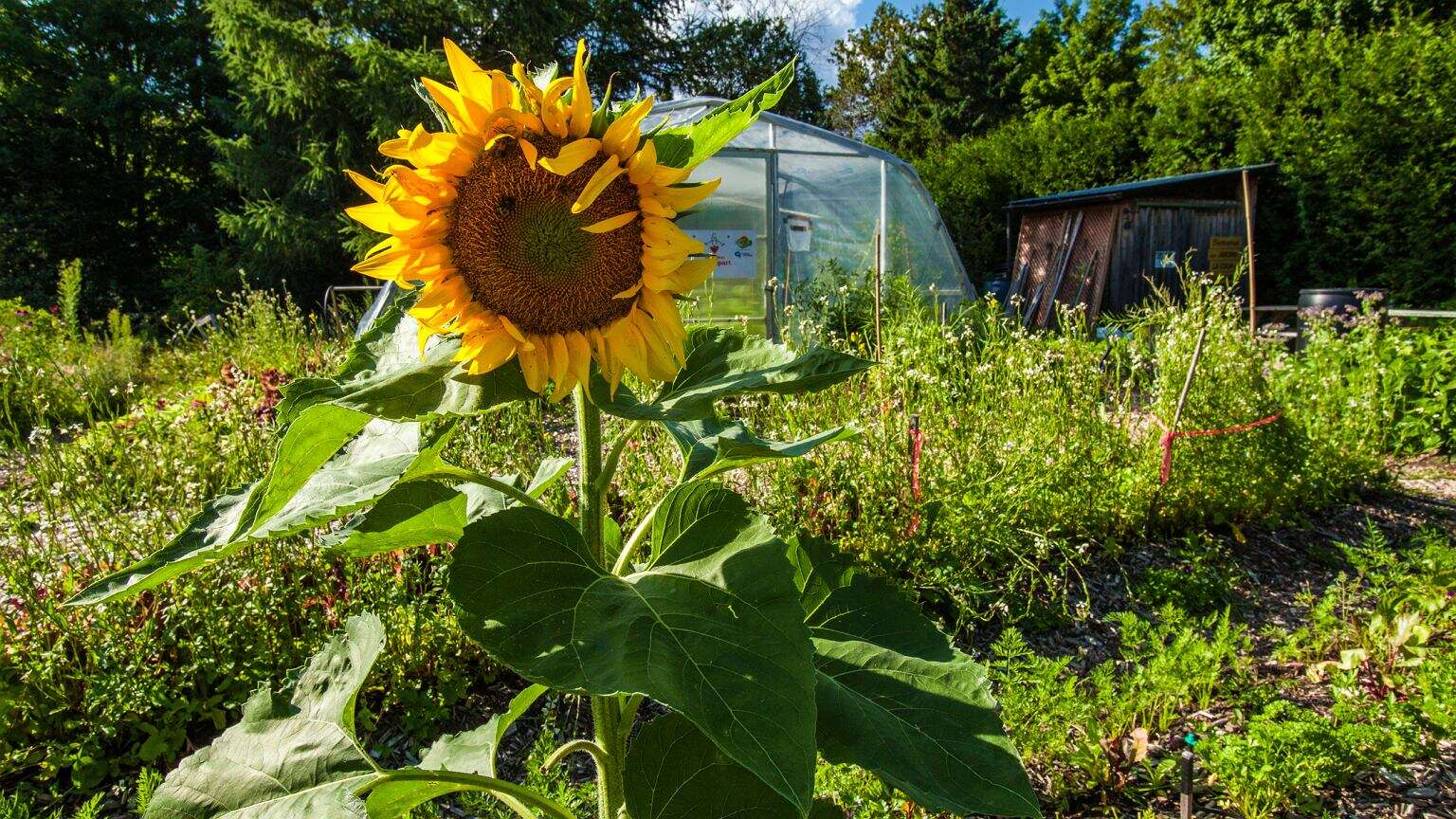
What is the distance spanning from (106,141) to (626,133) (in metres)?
22.7

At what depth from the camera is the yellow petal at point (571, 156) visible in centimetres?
73

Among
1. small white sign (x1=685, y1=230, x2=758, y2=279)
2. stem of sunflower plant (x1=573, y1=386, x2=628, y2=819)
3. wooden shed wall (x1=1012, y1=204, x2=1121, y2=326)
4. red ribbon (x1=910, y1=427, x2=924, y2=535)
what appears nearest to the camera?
stem of sunflower plant (x1=573, y1=386, x2=628, y2=819)

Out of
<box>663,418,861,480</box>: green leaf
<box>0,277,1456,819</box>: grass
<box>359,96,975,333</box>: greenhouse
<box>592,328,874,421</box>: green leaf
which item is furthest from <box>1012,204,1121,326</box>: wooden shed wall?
<box>592,328,874,421</box>: green leaf

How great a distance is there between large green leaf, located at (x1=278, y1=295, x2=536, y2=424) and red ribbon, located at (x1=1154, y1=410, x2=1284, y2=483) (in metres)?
3.97

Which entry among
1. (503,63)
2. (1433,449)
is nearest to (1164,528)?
(1433,449)

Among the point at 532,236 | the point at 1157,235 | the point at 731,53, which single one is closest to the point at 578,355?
the point at 532,236

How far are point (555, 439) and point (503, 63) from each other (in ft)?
44.8

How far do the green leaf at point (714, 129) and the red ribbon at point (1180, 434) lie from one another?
384 cm

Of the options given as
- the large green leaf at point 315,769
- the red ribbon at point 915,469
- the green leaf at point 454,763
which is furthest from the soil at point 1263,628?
the large green leaf at point 315,769

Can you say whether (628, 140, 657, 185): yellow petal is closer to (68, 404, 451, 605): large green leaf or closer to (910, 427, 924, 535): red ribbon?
(68, 404, 451, 605): large green leaf

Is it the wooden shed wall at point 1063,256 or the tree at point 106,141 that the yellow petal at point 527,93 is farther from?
the tree at point 106,141

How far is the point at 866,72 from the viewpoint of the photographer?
102 feet

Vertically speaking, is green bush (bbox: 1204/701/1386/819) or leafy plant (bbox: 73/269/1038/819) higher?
leafy plant (bbox: 73/269/1038/819)

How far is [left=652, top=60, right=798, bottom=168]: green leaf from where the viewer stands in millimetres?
756
